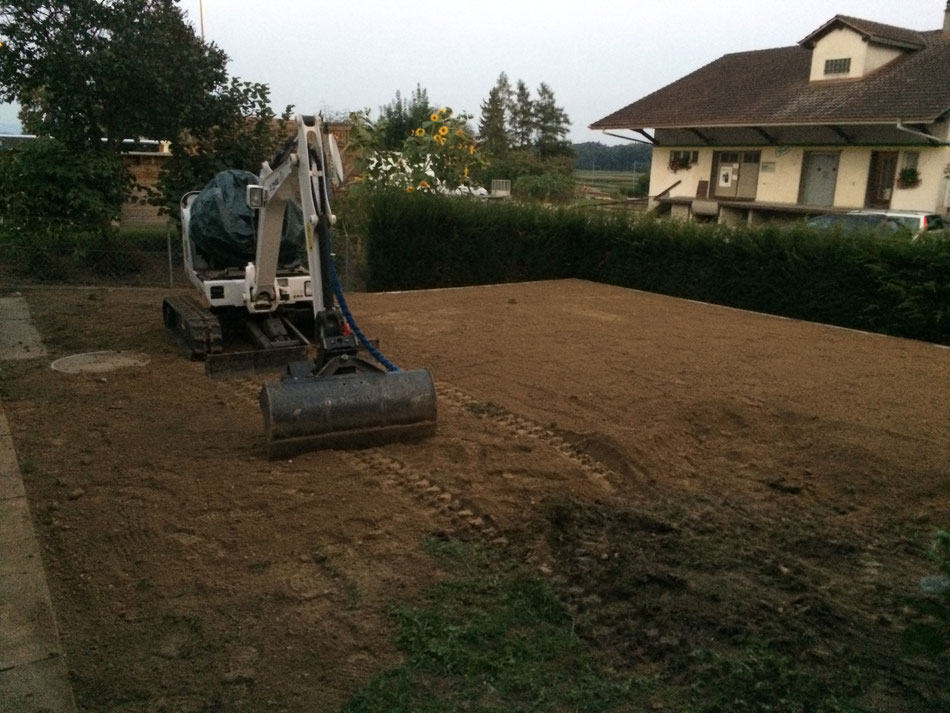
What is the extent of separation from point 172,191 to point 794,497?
13576 mm

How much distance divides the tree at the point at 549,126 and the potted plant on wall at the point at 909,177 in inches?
1532

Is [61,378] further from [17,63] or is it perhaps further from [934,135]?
[934,135]

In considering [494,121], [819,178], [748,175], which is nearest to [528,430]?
[819,178]

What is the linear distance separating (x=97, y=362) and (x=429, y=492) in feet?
17.3

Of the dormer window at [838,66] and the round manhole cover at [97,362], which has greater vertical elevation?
the dormer window at [838,66]

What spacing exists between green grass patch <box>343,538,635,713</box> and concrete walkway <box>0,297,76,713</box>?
4.12 feet

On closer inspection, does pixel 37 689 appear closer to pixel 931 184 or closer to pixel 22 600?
pixel 22 600

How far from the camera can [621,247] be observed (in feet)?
54.1

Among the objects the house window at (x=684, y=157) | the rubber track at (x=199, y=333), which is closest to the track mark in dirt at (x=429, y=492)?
the rubber track at (x=199, y=333)

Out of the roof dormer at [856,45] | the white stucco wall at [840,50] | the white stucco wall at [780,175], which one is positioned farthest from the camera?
the white stucco wall at [780,175]

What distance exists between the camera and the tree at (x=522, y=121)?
2498 inches

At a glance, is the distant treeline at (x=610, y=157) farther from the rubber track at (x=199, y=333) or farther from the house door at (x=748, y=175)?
the rubber track at (x=199, y=333)

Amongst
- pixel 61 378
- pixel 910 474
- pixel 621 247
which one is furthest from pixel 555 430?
pixel 621 247

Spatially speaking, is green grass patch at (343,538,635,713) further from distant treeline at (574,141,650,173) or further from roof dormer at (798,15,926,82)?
distant treeline at (574,141,650,173)
